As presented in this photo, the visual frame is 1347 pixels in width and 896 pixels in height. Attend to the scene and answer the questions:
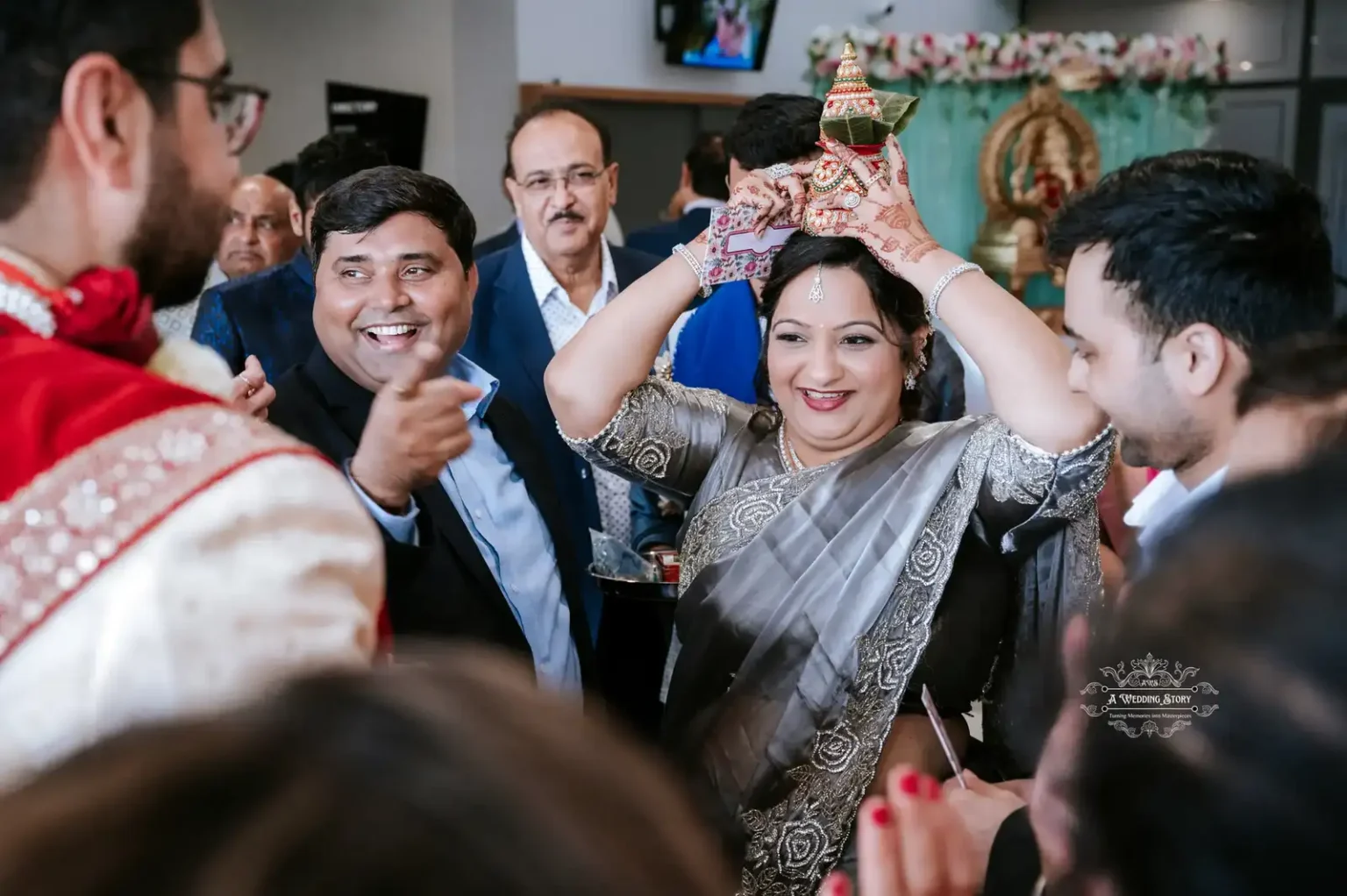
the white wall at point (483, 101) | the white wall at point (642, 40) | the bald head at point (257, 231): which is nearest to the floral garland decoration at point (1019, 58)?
the white wall at point (642, 40)

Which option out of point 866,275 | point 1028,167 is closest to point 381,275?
point 866,275

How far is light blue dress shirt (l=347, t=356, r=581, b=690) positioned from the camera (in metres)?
1.61

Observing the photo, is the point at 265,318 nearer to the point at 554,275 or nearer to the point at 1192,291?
the point at 554,275

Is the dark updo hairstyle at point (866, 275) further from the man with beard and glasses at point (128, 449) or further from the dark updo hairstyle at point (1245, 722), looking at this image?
the dark updo hairstyle at point (1245, 722)

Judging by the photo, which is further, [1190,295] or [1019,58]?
[1019,58]

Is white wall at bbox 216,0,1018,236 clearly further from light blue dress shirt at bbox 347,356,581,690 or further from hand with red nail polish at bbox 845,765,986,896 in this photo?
hand with red nail polish at bbox 845,765,986,896

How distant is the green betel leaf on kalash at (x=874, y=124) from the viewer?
1.58 metres

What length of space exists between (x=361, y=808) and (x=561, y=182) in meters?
2.39

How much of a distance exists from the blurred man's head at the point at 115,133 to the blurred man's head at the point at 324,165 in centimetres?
185

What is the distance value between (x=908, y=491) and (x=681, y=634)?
354mm

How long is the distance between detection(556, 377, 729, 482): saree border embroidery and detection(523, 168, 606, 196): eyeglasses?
1.04 meters

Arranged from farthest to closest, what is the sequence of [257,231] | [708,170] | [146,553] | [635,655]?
[708,170]
[257,231]
[635,655]
[146,553]

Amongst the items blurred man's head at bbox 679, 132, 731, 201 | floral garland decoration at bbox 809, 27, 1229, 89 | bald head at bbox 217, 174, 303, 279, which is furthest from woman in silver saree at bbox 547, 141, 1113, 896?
floral garland decoration at bbox 809, 27, 1229, 89

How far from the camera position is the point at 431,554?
57.9 inches
